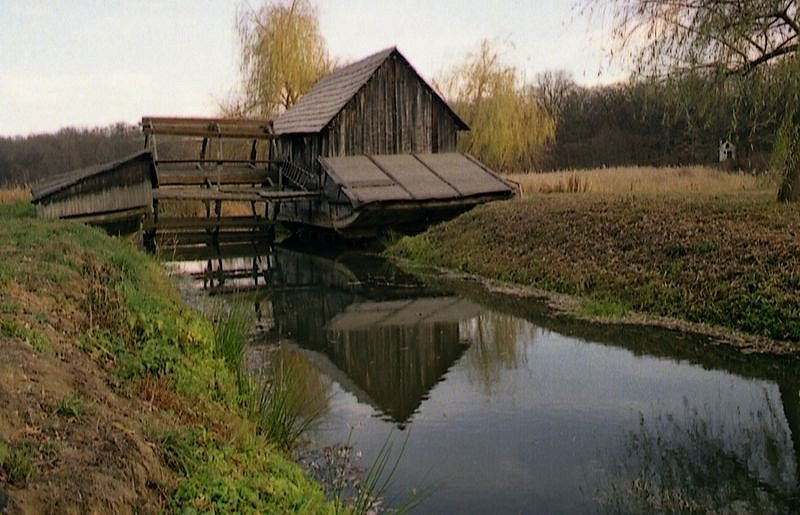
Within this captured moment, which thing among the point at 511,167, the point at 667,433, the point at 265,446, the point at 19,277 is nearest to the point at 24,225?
the point at 19,277

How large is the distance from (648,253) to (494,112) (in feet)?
67.7

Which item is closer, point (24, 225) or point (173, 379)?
point (173, 379)

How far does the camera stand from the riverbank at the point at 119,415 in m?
3.61

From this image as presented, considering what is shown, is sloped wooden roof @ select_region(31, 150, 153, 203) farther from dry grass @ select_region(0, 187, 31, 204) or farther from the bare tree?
the bare tree

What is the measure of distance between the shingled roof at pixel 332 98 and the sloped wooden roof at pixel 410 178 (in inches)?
58.2

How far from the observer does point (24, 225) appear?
1407 centimetres

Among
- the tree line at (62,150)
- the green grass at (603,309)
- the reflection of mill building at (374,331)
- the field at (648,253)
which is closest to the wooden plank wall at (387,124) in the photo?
the field at (648,253)

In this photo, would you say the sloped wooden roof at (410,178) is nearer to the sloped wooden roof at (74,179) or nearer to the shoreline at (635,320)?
the shoreline at (635,320)

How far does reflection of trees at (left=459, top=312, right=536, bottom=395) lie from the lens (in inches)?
336

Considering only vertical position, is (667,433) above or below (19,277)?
below

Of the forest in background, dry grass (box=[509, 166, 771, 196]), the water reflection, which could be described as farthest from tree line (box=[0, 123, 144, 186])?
the water reflection

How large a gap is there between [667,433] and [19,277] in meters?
6.16

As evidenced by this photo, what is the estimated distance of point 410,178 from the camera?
68.2 feet

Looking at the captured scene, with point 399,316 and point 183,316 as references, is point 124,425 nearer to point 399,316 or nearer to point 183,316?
point 183,316
